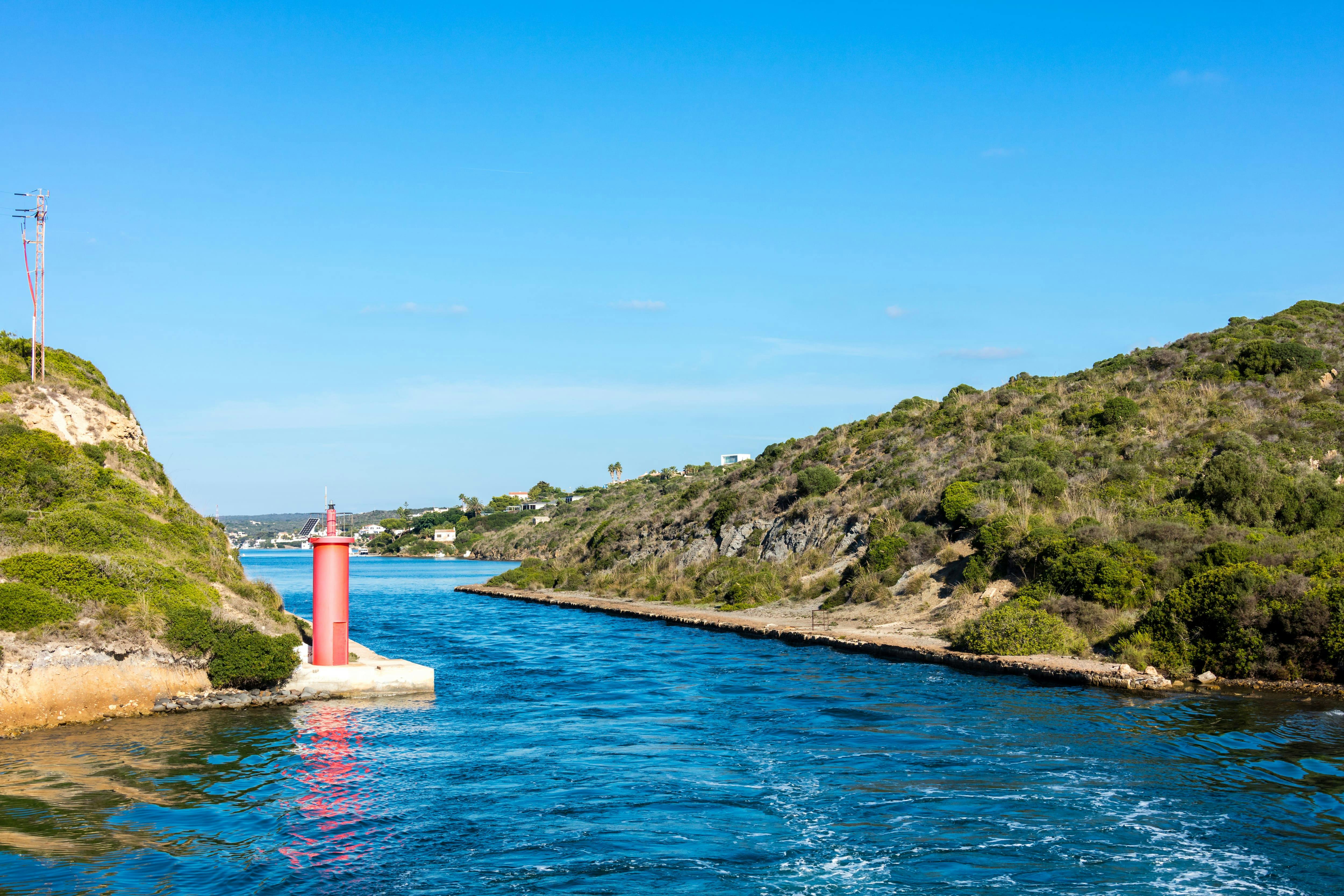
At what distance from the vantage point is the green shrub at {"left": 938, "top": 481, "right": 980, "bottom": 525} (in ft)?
122

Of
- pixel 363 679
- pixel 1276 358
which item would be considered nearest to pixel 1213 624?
pixel 363 679

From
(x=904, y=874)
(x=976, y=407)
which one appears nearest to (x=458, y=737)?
(x=904, y=874)

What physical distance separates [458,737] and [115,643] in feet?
24.7

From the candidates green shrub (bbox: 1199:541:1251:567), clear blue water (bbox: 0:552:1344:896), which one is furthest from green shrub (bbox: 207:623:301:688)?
green shrub (bbox: 1199:541:1251:567)

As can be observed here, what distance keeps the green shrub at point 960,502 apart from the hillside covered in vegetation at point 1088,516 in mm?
113

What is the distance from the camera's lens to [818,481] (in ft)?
170

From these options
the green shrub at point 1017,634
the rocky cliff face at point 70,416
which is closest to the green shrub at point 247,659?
the rocky cliff face at point 70,416

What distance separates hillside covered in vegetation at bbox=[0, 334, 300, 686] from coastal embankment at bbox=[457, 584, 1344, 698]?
15992 mm

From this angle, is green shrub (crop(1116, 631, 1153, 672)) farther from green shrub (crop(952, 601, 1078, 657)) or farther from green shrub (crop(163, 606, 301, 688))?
green shrub (crop(163, 606, 301, 688))

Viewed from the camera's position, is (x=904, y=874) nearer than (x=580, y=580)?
Yes

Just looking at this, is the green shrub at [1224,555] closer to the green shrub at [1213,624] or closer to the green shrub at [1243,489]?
the green shrub at [1213,624]

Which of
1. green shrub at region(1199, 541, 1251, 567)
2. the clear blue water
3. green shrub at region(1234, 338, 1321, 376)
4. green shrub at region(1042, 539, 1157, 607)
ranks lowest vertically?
the clear blue water

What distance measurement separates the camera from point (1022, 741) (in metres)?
17.0

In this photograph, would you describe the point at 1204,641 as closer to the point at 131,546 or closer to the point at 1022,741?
the point at 1022,741
